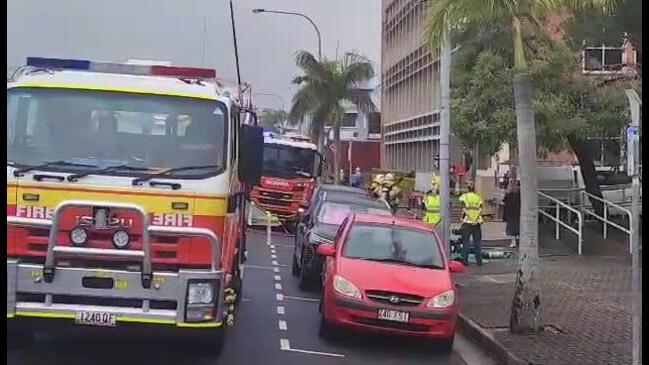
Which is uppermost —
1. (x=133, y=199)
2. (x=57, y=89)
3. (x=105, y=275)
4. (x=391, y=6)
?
(x=391, y=6)

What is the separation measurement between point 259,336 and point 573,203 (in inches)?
645

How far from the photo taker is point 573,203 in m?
26.0

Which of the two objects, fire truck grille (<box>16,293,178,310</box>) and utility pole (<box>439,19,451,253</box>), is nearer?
fire truck grille (<box>16,293,178,310</box>)

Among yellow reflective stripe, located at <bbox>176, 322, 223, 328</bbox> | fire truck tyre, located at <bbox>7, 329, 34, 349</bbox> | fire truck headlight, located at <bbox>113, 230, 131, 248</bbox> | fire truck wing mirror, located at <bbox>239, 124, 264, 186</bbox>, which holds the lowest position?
fire truck tyre, located at <bbox>7, 329, 34, 349</bbox>

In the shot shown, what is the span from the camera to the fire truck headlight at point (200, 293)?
814 cm

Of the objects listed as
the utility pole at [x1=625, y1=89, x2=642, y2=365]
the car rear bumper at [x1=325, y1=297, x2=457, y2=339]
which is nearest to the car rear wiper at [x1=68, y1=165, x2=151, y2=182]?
the car rear bumper at [x1=325, y1=297, x2=457, y2=339]

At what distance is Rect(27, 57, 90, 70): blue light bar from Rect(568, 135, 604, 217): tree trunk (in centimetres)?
1660

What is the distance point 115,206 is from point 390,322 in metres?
4.07

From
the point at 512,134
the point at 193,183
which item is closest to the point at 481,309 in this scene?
the point at 193,183

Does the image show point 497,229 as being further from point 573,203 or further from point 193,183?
point 193,183

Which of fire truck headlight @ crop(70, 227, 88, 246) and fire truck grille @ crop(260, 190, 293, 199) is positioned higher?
fire truck grille @ crop(260, 190, 293, 199)

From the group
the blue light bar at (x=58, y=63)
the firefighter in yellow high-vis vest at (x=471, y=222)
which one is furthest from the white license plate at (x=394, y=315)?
the firefighter in yellow high-vis vest at (x=471, y=222)

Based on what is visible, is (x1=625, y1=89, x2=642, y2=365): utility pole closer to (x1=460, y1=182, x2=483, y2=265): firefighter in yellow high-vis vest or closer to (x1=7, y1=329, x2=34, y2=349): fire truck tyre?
(x1=7, y1=329, x2=34, y2=349): fire truck tyre

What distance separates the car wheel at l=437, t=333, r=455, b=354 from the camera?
11.3 m
